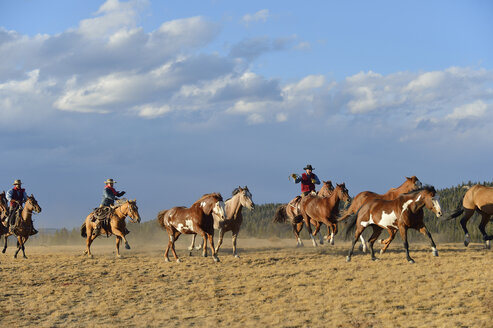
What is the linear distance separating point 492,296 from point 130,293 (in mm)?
8970

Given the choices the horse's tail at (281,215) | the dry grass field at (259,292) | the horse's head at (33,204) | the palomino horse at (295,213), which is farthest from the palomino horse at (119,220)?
the horse's tail at (281,215)

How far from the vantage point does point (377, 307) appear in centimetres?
1273

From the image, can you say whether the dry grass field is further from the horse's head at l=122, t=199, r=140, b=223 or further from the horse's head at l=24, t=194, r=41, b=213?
the horse's head at l=24, t=194, r=41, b=213

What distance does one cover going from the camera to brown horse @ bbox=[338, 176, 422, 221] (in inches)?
803

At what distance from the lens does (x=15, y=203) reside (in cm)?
2378

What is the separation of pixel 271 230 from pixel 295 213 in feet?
31.9

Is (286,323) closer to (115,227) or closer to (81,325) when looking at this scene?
(81,325)

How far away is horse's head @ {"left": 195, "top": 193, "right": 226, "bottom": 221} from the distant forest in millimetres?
9252

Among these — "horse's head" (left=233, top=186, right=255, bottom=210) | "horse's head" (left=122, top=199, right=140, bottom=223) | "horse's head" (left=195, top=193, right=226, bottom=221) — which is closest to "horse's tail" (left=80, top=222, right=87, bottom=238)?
"horse's head" (left=122, top=199, right=140, bottom=223)

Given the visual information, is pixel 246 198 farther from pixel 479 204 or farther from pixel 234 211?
pixel 479 204

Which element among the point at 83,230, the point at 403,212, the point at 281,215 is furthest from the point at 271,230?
the point at 403,212

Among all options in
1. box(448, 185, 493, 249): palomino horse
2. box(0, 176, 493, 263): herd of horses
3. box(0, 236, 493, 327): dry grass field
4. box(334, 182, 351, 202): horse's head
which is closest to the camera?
box(0, 236, 493, 327): dry grass field

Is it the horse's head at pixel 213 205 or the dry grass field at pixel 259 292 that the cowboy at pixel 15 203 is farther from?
the horse's head at pixel 213 205

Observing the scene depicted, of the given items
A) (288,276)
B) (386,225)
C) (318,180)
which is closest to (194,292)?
(288,276)
